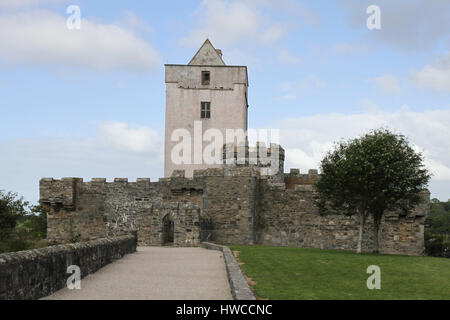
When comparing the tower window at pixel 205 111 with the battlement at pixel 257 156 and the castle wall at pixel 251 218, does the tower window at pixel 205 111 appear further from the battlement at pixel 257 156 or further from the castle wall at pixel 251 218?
the battlement at pixel 257 156

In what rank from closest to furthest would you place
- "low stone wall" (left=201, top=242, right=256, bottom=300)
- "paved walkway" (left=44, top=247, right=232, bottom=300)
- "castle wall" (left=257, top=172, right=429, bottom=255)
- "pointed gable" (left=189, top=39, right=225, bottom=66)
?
"low stone wall" (left=201, top=242, right=256, bottom=300) < "paved walkway" (left=44, top=247, right=232, bottom=300) < "castle wall" (left=257, top=172, right=429, bottom=255) < "pointed gable" (left=189, top=39, right=225, bottom=66)

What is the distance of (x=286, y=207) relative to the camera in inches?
1199

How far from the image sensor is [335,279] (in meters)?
13.2

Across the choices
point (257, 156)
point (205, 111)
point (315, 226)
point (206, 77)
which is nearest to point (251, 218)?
point (315, 226)

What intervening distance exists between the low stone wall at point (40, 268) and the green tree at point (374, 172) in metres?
12.1

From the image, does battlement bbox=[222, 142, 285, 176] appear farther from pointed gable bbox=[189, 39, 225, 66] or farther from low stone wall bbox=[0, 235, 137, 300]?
low stone wall bbox=[0, 235, 137, 300]

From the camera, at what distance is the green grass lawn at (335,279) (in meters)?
10.7

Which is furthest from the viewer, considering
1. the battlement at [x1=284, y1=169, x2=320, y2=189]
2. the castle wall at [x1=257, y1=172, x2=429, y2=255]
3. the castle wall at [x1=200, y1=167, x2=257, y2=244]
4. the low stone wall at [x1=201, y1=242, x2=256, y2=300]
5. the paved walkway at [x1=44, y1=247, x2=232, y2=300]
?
the battlement at [x1=284, y1=169, x2=320, y2=189]

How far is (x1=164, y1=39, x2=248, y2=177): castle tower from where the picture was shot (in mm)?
43312

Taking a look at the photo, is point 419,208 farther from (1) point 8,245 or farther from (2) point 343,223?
(1) point 8,245

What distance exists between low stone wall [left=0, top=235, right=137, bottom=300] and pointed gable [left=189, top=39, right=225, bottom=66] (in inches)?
1222

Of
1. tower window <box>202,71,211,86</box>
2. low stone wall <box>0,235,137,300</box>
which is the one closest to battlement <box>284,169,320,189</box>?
tower window <box>202,71,211,86</box>

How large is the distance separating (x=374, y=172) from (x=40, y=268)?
624 inches
